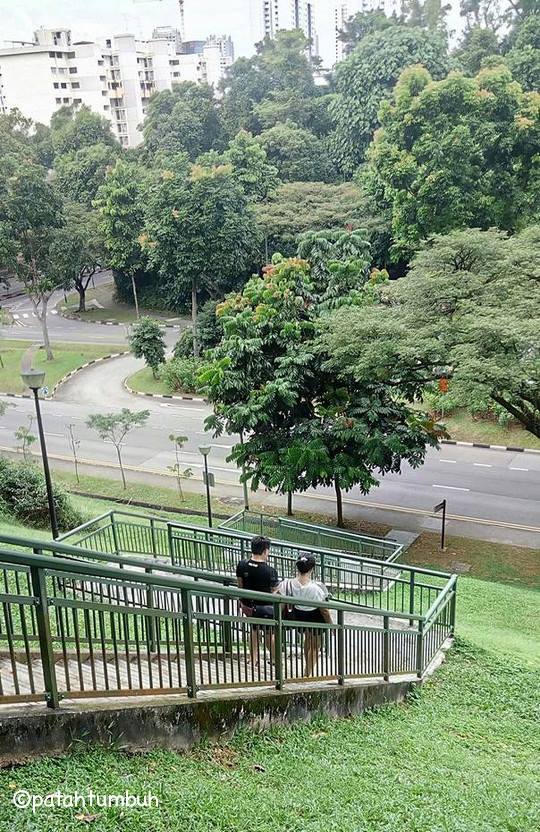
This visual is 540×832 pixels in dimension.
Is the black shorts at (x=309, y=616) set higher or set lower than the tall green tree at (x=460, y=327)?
lower

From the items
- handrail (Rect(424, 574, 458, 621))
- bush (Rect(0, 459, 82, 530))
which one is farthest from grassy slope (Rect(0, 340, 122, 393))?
handrail (Rect(424, 574, 458, 621))

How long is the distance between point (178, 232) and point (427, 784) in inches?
1285

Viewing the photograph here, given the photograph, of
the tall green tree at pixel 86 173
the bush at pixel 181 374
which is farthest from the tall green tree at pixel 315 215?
the tall green tree at pixel 86 173

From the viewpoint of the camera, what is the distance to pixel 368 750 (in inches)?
226

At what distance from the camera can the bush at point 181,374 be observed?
1254 inches

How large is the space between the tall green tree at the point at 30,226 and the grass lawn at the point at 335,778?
31.2m

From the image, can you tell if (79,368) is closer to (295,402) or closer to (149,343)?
(149,343)

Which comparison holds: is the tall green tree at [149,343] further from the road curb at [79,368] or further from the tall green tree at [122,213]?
the tall green tree at [122,213]

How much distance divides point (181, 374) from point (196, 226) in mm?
7876

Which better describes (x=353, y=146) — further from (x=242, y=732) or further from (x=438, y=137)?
(x=242, y=732)

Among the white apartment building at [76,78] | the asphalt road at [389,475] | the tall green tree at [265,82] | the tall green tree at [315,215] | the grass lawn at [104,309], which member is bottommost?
the asphalt road at [389,475]

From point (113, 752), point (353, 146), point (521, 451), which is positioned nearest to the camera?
point (113, 752)

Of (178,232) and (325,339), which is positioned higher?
(178,232)

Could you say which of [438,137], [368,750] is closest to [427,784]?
[368,750]
